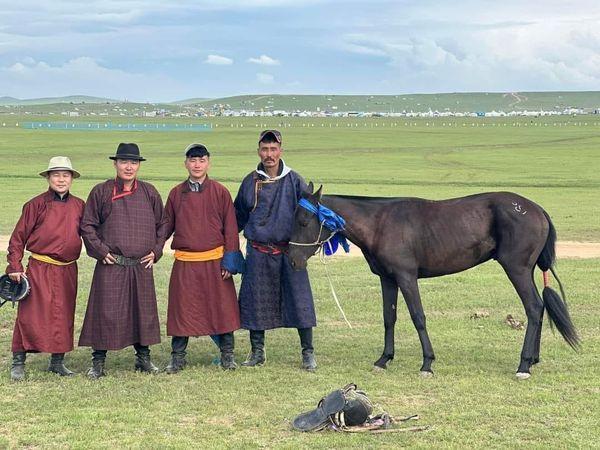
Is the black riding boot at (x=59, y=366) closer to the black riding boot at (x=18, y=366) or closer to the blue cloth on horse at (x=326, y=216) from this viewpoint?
the black riding boot at (x=18, y=366)

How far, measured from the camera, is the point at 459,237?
828cm

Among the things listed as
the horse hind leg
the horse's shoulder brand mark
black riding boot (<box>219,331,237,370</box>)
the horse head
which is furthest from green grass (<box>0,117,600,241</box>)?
black riding boot (<box>219,331,237,370</box>)

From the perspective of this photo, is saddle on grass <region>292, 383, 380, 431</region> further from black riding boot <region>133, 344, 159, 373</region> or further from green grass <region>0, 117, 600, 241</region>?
green grass <region>0, 117, 600, 241</region>

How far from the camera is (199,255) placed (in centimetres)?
816

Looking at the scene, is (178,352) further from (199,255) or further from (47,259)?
(47,259)

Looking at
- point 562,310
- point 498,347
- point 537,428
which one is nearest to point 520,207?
point 562,310

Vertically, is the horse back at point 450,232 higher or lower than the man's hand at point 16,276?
higher

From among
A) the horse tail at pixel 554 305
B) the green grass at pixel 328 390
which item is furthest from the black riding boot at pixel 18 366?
the horse tail at pixel 554 305

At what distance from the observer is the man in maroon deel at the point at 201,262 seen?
26.6 feet

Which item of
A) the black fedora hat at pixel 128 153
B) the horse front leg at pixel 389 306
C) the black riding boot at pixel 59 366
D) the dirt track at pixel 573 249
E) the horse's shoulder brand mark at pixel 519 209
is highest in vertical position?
the black fedora hat at pixel 128 153

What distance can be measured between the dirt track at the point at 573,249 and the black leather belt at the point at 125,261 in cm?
810

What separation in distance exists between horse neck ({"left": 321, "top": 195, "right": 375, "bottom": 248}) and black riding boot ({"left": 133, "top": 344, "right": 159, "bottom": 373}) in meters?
2.38

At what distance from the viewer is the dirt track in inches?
595

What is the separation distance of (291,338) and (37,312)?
3116 mm
